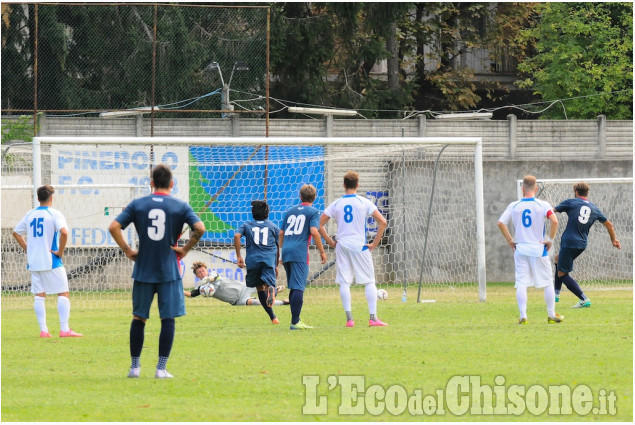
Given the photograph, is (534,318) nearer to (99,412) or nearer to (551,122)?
(99,412)

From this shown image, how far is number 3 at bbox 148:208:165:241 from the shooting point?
29.6 feet

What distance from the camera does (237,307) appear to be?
18844 mm

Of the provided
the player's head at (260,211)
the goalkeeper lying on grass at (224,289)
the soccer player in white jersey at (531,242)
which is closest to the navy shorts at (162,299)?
the player's head at (260,211)

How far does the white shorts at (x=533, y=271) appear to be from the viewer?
45.7 ft

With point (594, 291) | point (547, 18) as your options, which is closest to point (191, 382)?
point (594, 291)

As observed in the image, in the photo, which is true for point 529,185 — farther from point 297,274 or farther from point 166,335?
point 166,335

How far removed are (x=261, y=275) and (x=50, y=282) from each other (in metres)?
2.79

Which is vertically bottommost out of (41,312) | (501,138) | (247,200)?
(41,312)

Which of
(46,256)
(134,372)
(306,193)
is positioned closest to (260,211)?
(306,193)

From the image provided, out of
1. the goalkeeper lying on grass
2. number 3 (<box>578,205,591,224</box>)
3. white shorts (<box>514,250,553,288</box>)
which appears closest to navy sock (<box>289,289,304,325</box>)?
white shorts (<box>514,250,553,288</box>)

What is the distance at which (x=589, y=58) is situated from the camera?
116ft

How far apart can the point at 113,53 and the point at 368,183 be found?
644cm

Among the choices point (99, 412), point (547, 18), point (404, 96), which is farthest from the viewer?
point (547, 18)

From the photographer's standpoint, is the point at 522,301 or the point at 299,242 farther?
the point at 522,301
